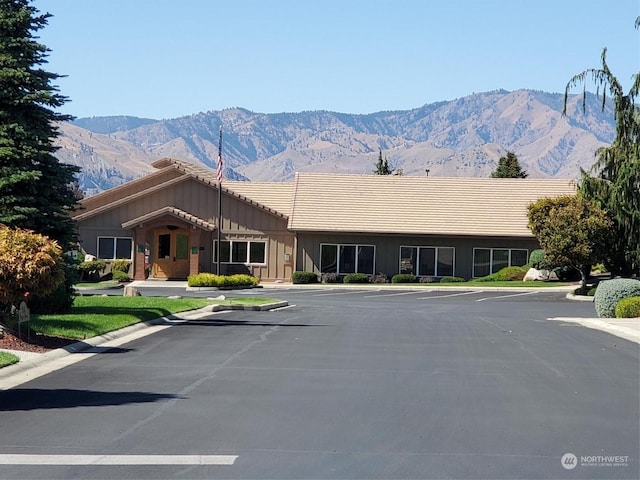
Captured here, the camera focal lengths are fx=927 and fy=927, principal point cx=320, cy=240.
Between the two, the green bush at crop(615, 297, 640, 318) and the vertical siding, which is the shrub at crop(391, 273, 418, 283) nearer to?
the vertical siding

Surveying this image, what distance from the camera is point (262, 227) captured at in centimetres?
5159

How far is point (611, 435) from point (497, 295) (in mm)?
33718

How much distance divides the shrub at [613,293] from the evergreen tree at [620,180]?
1335cm

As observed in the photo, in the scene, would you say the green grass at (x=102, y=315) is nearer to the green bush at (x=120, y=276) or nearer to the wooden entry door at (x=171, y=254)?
the green bush at (x=120, y=276)

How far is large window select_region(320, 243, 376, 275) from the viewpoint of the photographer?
2035 inches

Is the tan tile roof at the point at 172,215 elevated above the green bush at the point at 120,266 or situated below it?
above

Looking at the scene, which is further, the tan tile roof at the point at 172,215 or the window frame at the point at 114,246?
the window frame at the point at 114,246

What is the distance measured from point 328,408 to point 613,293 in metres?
17.9

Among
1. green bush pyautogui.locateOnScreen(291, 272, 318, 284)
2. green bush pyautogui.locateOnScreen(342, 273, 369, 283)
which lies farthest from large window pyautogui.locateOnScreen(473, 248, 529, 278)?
green bush pyautogui.locateOnScreen(291, 272, 318, 284)

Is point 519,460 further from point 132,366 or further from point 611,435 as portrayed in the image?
point 132,366

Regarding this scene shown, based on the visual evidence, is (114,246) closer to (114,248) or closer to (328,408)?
(114,248)

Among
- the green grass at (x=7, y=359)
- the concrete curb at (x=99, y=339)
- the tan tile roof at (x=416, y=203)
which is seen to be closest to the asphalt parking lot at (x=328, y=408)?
the concrete curb at (x=99, y=339)

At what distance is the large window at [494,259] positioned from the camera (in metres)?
52.1

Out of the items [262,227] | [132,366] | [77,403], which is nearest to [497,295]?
[262,227]
